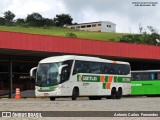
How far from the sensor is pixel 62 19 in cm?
15838

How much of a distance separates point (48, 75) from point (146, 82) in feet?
54.6

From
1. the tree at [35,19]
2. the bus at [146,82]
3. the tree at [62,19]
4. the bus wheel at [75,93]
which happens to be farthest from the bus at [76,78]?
the tree at [62,19]

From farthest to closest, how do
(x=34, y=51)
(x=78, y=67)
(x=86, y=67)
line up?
(x=34, y=51) < (x=86, y=67) < (x=78, y=67)

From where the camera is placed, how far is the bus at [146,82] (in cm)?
4372

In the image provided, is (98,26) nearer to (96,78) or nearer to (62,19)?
(62,19)

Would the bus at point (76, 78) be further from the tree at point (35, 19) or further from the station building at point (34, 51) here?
the tree at point (35, 19)

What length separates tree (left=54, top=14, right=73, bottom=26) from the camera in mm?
157250

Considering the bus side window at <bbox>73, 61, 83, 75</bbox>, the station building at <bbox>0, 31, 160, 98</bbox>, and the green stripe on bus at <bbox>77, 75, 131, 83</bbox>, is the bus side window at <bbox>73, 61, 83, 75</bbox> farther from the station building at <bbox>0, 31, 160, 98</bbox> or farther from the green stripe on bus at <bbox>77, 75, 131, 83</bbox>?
the station building at <bbox>0, 31, 160, 98</bbox>

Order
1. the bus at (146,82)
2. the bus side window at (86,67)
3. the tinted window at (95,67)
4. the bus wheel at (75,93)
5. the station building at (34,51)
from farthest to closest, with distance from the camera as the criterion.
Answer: the bus at (146,82), the station building at (34,51), the tinted window at (95,67), the bus side window at (86,67), the bus wheel at (75,93)

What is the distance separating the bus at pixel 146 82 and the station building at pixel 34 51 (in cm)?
289

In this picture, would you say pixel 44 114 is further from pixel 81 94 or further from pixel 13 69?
pixel 13 69

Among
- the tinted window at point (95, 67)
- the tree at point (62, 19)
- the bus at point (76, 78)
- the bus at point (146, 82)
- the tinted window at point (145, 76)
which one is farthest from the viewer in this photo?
the tree at point (62, 19)

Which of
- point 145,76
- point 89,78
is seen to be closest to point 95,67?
point 89,78

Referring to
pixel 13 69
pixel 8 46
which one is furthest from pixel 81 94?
pixel 13 69
